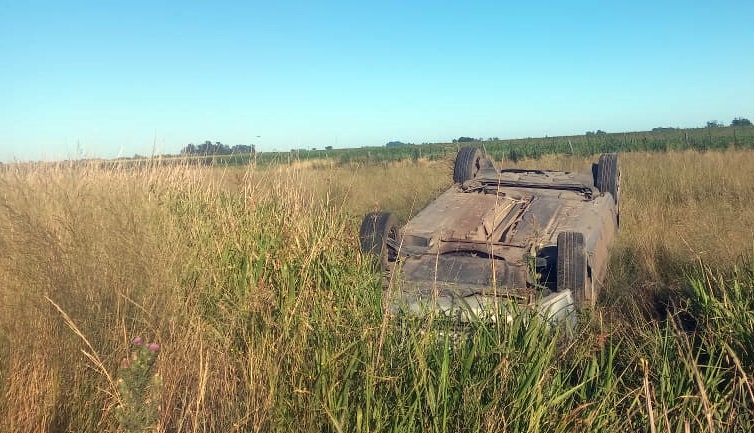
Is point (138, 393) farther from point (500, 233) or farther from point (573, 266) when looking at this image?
point (500, 233)

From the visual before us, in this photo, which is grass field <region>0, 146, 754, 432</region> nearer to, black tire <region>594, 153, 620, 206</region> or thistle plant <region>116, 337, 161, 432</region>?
thistle plant <region>116, 337, 161, 432</region>

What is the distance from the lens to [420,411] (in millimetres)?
2182

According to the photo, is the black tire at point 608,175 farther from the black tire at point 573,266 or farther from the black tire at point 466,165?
the black tire at point 573,266

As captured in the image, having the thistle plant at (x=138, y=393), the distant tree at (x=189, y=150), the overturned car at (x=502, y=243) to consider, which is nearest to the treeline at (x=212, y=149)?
the distant tree at (x=189, y=150)

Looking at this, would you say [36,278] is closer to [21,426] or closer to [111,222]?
[111,222]

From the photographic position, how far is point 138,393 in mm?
1989

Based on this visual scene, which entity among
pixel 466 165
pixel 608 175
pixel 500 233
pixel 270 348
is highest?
pixel 466 165

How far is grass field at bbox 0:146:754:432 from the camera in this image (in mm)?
2258

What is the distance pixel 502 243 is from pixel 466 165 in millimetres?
2389

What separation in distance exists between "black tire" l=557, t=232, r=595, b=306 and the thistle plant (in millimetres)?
3009

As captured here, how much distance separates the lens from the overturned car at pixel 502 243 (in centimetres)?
365

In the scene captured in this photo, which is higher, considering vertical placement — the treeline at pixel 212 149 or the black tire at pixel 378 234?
the treeline at pixel 212 149

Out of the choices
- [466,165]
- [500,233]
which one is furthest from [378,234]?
[466,165]

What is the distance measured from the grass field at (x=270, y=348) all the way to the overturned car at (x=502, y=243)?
373 millimetres
